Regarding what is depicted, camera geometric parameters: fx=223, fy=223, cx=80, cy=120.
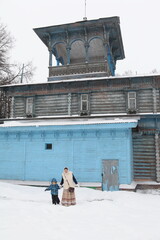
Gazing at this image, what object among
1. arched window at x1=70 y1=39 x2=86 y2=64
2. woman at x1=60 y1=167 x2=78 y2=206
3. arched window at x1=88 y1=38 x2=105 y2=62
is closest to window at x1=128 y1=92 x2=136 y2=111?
arched window at x1=88 y1=38 x2=105 y2=62

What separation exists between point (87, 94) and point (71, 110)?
5.36 ft

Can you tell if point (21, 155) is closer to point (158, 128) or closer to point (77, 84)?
point (77, 84)

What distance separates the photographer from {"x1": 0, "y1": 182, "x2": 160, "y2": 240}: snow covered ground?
16.2ft

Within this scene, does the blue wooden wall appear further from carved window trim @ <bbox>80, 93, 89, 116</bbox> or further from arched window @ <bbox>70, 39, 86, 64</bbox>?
arched window @ <bbox>70, 39, 86, 64</bbox>

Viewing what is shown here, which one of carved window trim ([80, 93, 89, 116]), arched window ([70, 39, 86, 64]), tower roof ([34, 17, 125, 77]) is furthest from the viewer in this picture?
arched window ([70, 39, 86, 64])

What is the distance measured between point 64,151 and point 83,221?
707cm

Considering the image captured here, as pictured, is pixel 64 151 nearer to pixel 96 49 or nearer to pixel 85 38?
pixel 85 38

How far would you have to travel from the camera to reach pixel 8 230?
4.97 m

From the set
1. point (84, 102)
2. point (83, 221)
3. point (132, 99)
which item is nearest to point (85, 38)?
point (84, 102)

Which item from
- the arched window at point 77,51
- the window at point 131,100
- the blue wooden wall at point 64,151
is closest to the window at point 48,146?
the blue wooden wall at point 64,151

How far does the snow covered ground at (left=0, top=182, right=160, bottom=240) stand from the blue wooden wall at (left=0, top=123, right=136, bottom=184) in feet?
11.1

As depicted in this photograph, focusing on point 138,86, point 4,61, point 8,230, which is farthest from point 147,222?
point 4,61

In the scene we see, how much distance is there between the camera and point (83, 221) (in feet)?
20.0

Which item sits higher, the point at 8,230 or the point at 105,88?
the point at 105,88
